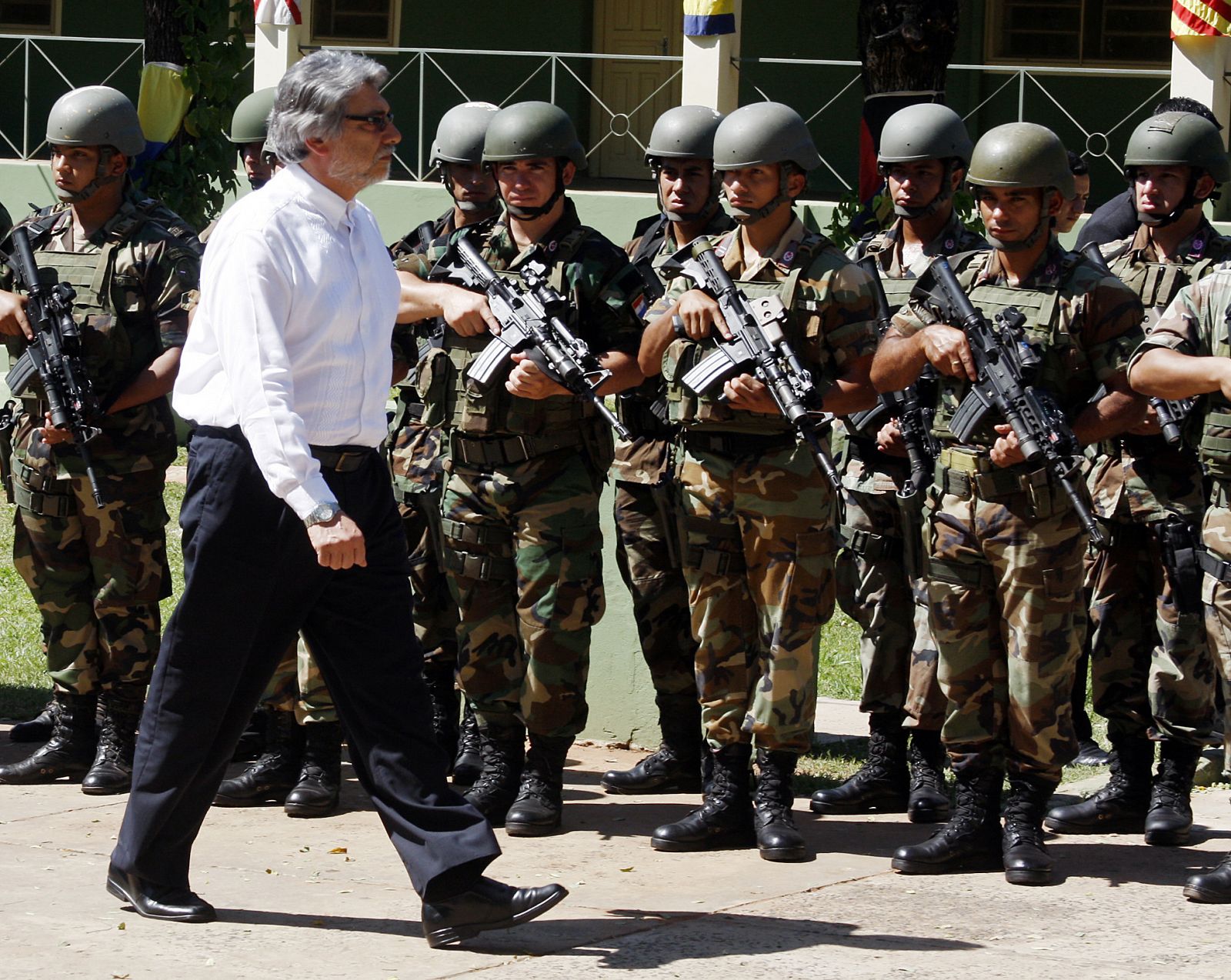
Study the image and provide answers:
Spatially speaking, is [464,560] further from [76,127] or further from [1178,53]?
[1178,53]

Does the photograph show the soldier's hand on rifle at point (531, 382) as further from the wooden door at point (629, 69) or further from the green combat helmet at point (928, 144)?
the wooden door at point (629, 69)

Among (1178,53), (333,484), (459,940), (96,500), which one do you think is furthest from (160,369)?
(1178,53)

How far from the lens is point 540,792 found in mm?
6293

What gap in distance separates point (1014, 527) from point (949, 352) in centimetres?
54

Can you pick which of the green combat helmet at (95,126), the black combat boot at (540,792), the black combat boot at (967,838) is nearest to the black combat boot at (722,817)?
the black combat boot at (540,792)

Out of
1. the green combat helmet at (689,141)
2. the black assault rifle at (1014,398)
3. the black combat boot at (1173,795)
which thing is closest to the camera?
the black assault rifle at (1014,398)

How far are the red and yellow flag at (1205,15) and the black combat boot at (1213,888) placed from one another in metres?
8.92

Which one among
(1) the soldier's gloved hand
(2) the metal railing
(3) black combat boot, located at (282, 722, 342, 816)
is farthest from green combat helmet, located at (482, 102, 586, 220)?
(2) the metal railing

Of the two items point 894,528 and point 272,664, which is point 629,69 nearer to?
point 894,528

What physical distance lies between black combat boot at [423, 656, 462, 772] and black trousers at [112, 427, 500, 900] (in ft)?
6.40

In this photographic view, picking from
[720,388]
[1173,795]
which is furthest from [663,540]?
[1173,795]

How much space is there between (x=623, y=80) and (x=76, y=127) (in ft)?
41.9

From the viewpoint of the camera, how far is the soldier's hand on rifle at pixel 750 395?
227 inches

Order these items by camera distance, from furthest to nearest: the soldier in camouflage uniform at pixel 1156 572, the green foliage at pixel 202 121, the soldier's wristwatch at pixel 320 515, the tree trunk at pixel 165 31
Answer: the tree trunk at pixel 165 31 < the green foliage at pixel 202 121 < the soldier in camouflage uniform at pixel 1156 572 < the soldier's wristwatch at pixel 320 515
